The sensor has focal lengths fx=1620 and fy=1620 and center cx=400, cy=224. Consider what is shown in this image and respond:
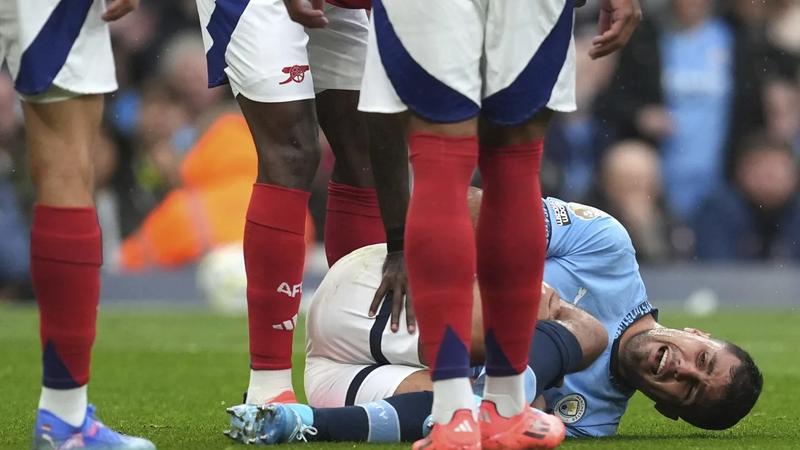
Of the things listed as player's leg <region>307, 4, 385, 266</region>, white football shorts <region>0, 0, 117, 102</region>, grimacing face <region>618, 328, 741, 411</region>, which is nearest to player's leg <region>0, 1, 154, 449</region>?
white football shorts <region>0, 0, 117, 102</region>

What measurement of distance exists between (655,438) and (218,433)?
1335 mm

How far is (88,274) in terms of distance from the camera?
12.9ft

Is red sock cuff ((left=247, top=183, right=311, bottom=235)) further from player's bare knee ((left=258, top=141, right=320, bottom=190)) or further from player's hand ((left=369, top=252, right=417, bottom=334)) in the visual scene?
player's hand ((left=369, top=252, right=417, bottom=334))

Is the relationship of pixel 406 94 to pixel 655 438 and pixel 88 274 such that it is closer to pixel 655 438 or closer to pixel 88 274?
pixel 88 274

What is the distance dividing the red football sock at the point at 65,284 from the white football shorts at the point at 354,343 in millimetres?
1158

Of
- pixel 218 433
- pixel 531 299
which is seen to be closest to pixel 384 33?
pixel 531 299

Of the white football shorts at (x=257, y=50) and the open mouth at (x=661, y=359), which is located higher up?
the white football shorts at (x=257, y=50)

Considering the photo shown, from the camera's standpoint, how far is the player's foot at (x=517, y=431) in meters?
4.13

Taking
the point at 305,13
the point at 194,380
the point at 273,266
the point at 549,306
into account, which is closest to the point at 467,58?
the point at 305,13

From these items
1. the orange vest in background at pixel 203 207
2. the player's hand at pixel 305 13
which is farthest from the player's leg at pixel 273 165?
the orange vest in background at pixel 203 207

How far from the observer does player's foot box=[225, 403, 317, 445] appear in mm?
4422

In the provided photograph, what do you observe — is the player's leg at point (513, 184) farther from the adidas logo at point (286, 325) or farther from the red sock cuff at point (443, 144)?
the adidas logo at point (286, 325)

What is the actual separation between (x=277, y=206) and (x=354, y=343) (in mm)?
531

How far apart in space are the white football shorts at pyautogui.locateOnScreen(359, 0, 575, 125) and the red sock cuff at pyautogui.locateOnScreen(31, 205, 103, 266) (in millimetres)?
743
